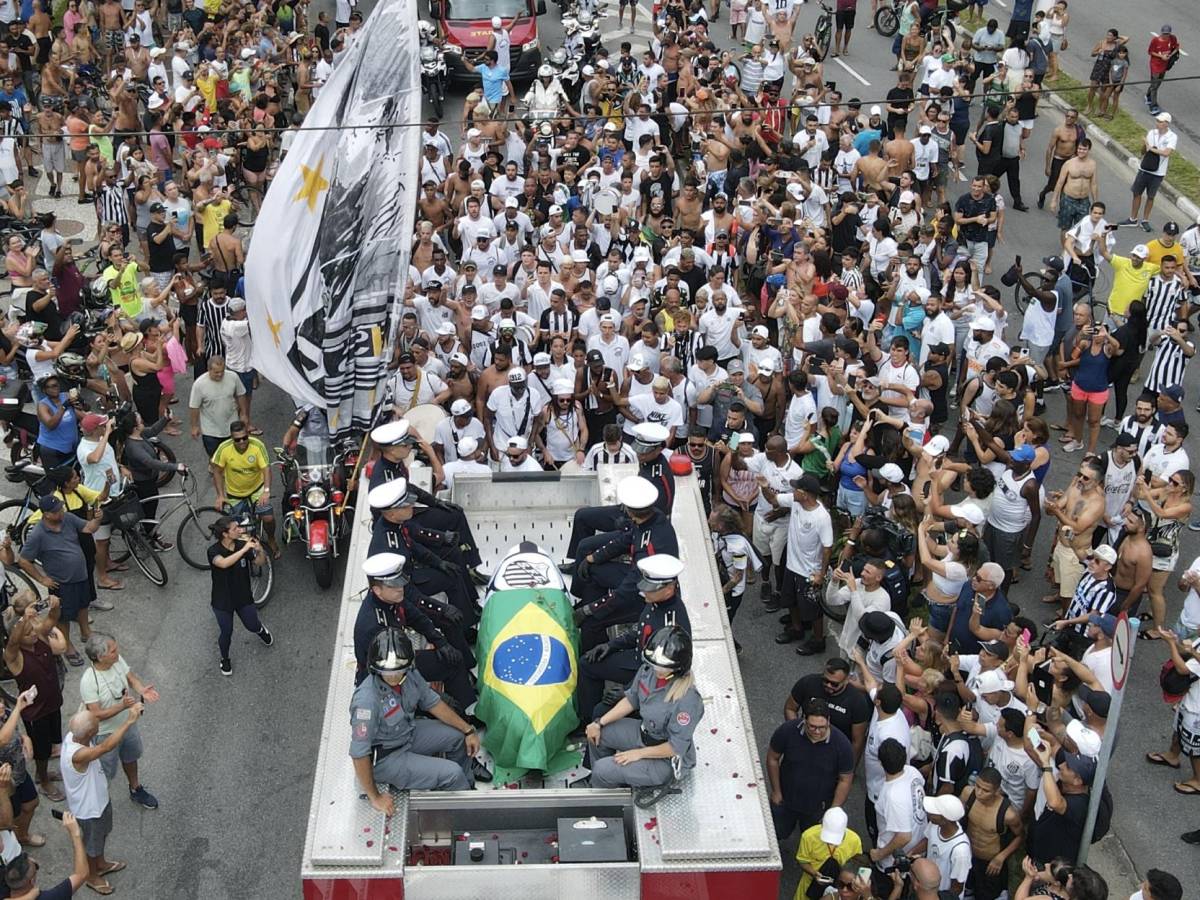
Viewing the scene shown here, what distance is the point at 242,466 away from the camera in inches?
533

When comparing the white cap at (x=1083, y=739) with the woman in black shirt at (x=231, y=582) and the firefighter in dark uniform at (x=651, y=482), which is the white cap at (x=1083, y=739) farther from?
the woman in black shirt at (x=231, y=582)

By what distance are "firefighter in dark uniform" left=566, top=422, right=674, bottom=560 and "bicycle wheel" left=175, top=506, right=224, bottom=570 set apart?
453cm

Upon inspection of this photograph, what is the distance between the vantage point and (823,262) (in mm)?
16016

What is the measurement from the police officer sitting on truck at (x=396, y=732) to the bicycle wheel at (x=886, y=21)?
22596 mm

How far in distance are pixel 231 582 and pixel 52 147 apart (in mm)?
12167

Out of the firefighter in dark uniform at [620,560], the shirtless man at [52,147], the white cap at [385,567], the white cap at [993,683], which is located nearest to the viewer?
the white cap at [385,567]

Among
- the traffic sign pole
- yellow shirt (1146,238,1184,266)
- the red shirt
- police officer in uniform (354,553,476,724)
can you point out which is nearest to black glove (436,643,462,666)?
police officer in uniform (354,553,476,724)

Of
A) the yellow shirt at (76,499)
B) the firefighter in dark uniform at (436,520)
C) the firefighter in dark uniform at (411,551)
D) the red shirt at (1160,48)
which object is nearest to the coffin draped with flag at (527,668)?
the firefighter in dark uniform at (411,551)

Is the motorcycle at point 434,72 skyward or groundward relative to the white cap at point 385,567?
groundward

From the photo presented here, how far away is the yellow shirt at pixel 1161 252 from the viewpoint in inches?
626

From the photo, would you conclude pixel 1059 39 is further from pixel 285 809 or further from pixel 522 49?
pixel 285 809

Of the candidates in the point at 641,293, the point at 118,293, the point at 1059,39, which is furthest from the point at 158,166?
the point at 1059,39

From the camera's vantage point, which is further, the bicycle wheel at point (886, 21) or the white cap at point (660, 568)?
the bicycle wheel at point (886, 21)

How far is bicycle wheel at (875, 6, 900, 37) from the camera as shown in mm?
28203
